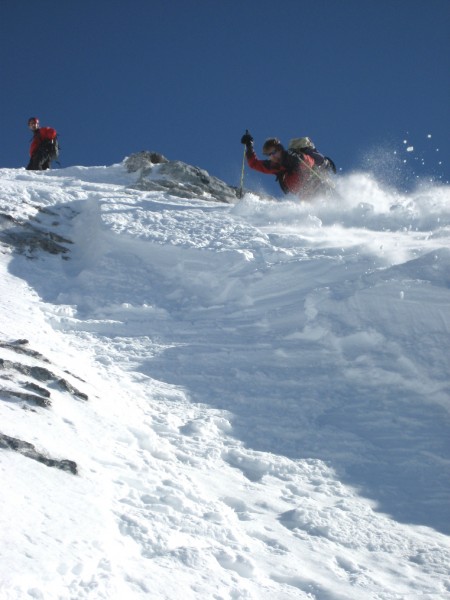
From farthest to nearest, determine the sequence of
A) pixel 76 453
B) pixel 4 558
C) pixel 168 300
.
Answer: pixel 168 300 < pixel 76 453 < pixel 4 558

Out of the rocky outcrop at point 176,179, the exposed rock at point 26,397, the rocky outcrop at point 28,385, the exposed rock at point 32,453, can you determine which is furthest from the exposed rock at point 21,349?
the rocky outcrop at point 176,179

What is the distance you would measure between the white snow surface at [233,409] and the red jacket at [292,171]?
187 cm

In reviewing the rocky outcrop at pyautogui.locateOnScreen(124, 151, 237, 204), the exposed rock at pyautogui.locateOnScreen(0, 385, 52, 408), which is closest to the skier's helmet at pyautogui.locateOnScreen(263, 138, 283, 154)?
the rocky outcrop at pyautogui.locateOnScreen(124, 151, 237, 204)

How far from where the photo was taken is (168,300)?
8.70m

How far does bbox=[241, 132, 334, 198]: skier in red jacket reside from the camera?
13156mm

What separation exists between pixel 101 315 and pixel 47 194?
15.6 ft

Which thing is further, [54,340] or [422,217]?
[422,217]

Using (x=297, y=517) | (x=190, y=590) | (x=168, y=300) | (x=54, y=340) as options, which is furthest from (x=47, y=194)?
(x=190, y=590)

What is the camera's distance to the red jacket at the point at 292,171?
1315 centimetres

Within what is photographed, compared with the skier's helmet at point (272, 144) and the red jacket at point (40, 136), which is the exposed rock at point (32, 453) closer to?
the skier's helmet at point (272, 144)

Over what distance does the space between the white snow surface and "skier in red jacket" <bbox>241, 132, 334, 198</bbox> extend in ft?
6.09

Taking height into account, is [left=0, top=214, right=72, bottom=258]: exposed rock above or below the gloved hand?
below

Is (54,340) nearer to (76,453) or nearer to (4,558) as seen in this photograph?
(76,453)

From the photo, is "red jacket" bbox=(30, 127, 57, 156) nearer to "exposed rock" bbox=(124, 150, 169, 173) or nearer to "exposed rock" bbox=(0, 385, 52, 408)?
"exposed rock" bbox=(124, 150, 169, 173)
